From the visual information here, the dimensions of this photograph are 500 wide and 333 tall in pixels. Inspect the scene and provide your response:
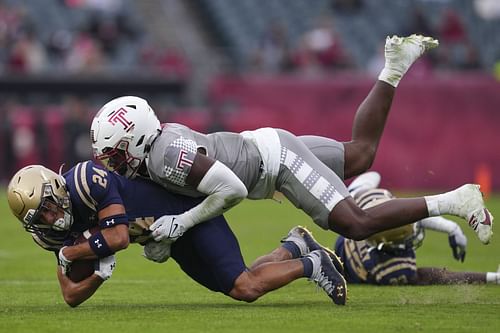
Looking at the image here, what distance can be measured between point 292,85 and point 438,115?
261 cm

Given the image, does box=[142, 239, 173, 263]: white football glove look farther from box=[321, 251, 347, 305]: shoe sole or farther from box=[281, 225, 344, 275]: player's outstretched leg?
box=[321, 251, 347, 305]: shoe sole

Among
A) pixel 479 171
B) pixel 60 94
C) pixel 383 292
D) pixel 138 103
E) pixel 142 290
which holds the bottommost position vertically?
pixel 60 94

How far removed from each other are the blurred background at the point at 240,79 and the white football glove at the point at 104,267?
10.2m

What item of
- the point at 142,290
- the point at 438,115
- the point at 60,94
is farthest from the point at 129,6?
the point at 142,290

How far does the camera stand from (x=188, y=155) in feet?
22.5

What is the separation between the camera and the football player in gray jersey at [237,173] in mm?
6898

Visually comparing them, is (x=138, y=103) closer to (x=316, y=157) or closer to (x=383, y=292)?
(x=316, y=157)

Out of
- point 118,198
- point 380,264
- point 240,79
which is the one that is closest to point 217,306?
point 118,198

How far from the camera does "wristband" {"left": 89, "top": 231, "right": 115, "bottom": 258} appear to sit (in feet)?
22.4

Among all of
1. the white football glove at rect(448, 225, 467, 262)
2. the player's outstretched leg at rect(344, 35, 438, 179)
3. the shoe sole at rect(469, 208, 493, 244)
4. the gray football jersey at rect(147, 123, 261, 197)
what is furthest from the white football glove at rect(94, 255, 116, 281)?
the white football glove at rect(448, 225, 467, 262)

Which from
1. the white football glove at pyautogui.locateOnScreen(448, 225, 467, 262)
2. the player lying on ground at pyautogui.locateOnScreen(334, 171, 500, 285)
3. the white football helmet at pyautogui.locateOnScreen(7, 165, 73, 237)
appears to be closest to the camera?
the white football helmet at pyautogui.locateOnScreen(7, 165, 73, 237)

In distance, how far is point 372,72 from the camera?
66.7 ft

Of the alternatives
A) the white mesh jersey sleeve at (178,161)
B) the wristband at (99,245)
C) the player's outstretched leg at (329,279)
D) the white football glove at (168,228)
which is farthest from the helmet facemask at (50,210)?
the player's outstretched leg at (329,279)

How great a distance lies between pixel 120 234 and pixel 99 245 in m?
0.15
